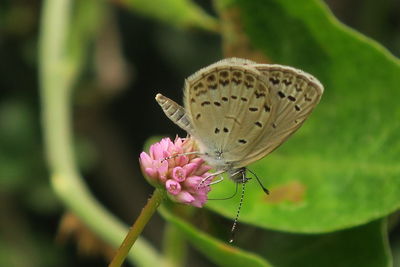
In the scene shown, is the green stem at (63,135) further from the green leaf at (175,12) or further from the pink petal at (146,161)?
the pink petal at (146,161)

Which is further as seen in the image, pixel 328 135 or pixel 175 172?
pixel 328 135

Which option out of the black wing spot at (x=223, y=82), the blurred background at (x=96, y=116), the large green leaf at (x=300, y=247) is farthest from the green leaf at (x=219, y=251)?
the blurred background at (x=96, y=116)

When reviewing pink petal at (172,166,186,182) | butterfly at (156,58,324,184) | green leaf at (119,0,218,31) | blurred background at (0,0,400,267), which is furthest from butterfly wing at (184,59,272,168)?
blurred background at (0,0,400,267)

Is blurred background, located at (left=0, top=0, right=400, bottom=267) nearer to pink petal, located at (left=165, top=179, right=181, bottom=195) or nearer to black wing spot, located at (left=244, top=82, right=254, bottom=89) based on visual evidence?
black wing spot, located at (left=244, top=82, right=254, bottom=89)

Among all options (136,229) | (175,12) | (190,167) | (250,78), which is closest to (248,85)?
(250,78)

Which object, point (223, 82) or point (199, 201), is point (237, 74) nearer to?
point (223, 82)

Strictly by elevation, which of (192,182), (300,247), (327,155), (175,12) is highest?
(175,12)

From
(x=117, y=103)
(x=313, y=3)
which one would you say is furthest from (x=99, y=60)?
(x=313, y=3)
